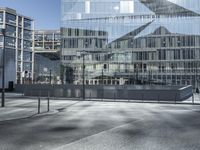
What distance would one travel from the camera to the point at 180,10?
79250 mm

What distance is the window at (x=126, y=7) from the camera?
82.5m

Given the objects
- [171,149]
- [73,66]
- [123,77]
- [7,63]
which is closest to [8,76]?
[7,63]

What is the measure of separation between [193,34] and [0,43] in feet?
239

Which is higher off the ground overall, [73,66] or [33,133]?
[73,66]

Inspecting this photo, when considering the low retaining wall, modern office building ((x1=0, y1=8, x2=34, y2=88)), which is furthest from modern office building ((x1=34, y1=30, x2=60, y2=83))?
the low retaining wall

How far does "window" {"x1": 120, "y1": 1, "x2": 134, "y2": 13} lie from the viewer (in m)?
82.5

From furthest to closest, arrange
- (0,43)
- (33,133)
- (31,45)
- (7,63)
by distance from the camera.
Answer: (31,45)
(0,43)
(7,63)
(33,133)

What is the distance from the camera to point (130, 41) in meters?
80.5

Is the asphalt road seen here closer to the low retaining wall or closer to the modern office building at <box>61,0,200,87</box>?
the low retaining wall

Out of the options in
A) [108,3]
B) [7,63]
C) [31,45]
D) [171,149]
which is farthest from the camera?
[31,45]

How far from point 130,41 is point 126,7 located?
10408 millimetres

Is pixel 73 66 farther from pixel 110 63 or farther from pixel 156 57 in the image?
pixel 156 57

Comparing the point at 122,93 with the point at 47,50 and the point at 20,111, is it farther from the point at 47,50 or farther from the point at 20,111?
the point at 47,50

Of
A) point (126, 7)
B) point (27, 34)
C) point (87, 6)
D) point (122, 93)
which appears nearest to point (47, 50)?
point (27, 34)
